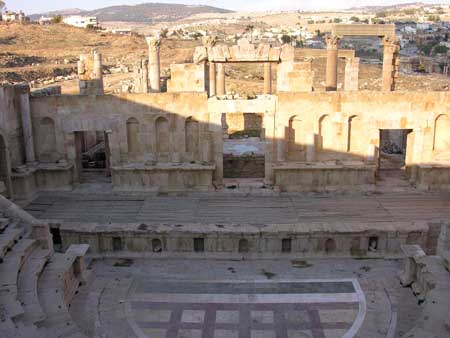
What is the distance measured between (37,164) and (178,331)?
8734mm

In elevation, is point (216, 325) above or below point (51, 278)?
below

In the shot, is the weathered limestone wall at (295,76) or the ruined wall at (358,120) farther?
the weathered limestone wall at (295,76)

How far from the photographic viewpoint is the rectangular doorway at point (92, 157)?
1783 centimetres

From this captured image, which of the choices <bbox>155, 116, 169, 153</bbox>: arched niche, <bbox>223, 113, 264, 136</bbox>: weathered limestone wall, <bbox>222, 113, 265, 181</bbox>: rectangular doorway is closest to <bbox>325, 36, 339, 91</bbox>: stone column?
<bbox>222, 113, 265, 181</bbox>: rectangular doorway

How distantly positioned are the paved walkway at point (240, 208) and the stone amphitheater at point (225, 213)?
74mm

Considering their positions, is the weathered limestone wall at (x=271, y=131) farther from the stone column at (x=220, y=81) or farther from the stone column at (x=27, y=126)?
the stone column at (x=220, y=81)

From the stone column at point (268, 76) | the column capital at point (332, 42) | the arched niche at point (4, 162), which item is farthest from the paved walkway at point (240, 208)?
the stone column at point (268, 76)

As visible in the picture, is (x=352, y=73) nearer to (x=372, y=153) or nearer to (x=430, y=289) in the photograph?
(x=372, y=153)

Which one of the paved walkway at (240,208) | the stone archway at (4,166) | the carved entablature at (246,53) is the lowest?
the paved walkway at (240,208)

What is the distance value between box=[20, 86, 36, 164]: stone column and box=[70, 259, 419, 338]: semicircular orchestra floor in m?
5.07

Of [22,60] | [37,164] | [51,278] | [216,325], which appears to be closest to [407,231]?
[216,325]

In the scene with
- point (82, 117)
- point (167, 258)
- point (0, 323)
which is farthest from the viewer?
point (82, 117)

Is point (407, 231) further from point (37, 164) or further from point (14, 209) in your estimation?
point (37, 164)

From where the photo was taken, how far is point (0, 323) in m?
8.79
